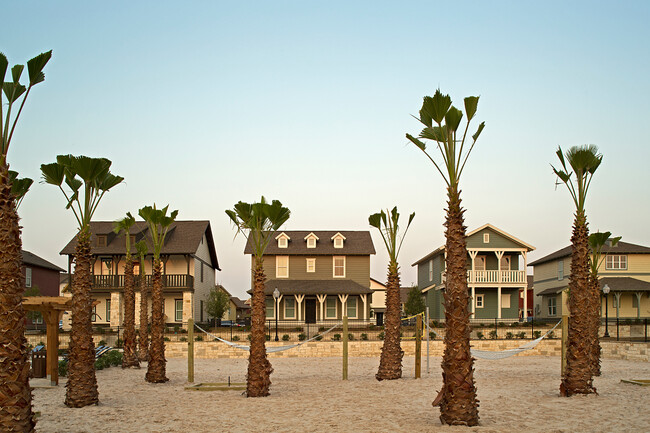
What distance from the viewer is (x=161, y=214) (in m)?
18.0

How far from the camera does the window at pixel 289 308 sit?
40188 mm

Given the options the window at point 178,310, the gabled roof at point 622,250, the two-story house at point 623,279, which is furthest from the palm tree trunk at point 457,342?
the gabled roof at point 622,250

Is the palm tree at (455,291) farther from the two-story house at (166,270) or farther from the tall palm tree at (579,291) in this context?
the two-story house at (166,270)

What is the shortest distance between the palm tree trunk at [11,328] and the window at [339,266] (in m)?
33.9

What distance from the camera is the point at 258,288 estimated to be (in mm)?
14922

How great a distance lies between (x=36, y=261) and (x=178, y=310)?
14651 mm

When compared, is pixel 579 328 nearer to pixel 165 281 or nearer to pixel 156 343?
pixel 156 343

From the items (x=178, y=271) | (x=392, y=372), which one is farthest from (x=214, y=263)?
(x=392, y=372)

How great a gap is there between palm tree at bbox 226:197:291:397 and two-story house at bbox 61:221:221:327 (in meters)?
24.7

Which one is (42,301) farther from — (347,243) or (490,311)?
(490,311)

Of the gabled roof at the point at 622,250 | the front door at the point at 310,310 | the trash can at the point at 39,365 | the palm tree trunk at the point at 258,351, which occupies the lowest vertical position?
the front door at the point at 310,310

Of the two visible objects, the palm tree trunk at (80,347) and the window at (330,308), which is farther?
the window at (330,308)

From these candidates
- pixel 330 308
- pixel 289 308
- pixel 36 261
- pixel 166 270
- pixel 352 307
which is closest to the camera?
pixel 289 308

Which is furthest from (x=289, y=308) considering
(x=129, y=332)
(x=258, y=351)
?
(x=258, y=351)
